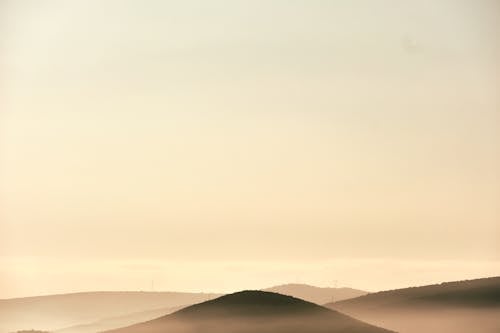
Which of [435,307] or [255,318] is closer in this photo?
[255,318]

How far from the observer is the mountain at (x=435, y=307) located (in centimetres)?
10419

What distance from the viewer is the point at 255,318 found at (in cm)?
10962

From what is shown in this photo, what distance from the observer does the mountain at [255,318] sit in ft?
344

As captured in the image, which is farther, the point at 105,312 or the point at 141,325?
the point at 105,312

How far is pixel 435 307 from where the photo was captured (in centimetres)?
11650

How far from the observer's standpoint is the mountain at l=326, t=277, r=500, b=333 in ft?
342

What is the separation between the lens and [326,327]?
4114 inches

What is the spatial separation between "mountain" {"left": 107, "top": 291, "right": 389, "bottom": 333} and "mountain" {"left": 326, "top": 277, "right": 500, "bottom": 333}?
281 inches

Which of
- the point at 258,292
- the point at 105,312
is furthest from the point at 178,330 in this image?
the point at 105,312

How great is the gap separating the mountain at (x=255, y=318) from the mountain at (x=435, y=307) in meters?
7.15

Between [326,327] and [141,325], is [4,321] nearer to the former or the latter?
[141,325]

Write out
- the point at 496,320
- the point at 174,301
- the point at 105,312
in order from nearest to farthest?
the point at 496,320 → the point at 105,312 → the point at 174,301

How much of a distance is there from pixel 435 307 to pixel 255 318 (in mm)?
25757

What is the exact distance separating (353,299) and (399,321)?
11.9m
